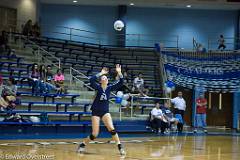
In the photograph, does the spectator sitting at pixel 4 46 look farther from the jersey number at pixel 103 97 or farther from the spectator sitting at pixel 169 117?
the jersey number at pixel 103 97

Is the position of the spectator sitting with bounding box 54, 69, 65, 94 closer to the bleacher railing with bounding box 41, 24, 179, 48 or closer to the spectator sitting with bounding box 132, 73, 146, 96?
the spectator sitting with bounding box 132, 73, 146, 96

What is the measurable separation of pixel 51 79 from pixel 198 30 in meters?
15.2

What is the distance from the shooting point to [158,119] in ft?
70.5

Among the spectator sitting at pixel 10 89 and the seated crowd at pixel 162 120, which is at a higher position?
the spectator sitting at pixel 10 89

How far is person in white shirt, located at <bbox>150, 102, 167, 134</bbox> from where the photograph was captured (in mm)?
21344

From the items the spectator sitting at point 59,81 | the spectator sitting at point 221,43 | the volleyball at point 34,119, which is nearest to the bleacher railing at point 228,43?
the spectator sitting at point 221,43

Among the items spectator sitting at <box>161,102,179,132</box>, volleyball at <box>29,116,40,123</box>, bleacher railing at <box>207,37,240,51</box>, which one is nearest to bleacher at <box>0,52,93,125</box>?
volleyball at <box>29,116,40,123</box>

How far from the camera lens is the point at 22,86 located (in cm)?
2116

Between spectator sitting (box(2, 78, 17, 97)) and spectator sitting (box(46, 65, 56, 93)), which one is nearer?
spectator sitting (box(2, 78, 17, 97))

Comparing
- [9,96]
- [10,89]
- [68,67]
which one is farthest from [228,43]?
[9,96]

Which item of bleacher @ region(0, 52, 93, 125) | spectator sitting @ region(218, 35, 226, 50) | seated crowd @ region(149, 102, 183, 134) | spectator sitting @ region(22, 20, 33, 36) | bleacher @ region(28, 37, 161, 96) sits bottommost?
seated crowd @ region(149, 102, 183, 134)

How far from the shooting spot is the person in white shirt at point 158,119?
21344mm

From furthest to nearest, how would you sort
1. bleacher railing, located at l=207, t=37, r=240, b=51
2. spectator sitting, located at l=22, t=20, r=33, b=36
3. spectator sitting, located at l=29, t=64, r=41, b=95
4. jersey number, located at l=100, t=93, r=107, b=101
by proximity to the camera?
bleacher railing, located at l=207, t=37, r=240, b=51
spectator sitting, located at l=22, t=20, r=33, b=36
spectator sitting, located at l=29, t=64, r=41, b=95
jersey number, located at l=100, t=93, r=107, b=101

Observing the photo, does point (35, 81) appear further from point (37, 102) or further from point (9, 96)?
point (9, 96)
